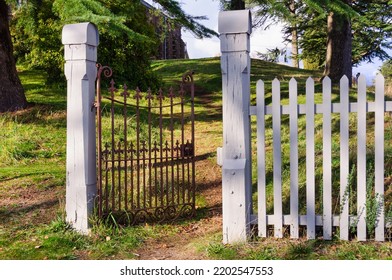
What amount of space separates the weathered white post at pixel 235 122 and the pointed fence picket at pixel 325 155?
0.16m

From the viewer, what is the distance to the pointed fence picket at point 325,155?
4625 mm

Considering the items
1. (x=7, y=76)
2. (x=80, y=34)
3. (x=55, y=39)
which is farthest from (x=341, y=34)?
(x=80, y=34)

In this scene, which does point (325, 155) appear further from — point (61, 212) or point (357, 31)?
point (357, 31)

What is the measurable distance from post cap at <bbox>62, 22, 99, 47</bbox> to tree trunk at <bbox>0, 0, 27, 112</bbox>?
7329 millimetres

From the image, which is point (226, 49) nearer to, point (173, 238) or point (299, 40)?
point (173, 238)

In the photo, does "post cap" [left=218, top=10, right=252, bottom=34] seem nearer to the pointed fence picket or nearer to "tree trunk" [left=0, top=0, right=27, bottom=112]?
the pointed fence picket

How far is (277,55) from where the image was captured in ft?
80.0

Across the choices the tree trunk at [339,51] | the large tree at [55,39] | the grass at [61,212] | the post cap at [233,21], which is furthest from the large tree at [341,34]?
the post cap at [233,21]

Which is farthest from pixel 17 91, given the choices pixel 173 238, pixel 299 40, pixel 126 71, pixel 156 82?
pixel 299 40

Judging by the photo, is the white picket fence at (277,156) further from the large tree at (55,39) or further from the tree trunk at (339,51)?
the tree trunk at (339,51)

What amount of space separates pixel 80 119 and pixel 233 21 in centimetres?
197

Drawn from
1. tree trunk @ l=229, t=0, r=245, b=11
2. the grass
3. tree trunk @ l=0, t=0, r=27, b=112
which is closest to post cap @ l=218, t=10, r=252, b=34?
the grass

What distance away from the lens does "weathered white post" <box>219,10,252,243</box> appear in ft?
15.6

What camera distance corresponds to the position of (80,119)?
17.1 ft
